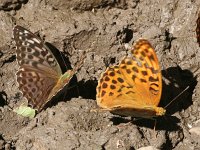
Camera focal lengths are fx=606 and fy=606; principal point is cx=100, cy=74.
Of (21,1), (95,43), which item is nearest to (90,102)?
(95,43)

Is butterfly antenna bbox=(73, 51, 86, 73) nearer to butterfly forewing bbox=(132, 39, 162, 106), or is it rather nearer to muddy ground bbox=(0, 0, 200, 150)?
muddy ground bbox=(0, 0, 200, 150)

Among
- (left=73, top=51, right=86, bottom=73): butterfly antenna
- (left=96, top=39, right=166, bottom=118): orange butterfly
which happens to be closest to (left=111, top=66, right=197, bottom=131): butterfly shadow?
(left=96, top=39, right=166, bottom=118): orange butterfly

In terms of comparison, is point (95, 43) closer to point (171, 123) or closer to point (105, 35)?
point (105, 35)

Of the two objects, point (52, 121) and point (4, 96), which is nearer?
point (52, 121)

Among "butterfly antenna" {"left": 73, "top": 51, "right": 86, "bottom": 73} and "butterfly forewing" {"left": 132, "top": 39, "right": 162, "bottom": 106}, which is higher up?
"butterfly forewing" {"left": 132, "top": 39, "right": 162, "bottom": 106}

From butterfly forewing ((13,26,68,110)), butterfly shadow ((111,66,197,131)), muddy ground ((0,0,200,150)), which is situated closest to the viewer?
muddy ground ((0,0,200,150))

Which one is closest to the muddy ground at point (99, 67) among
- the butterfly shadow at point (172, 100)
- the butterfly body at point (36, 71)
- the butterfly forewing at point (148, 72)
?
the butterfly shadow at point (172, 100)

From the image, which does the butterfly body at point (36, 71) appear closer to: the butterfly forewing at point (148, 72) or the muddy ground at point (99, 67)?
the muddy ground at point (99, 67)

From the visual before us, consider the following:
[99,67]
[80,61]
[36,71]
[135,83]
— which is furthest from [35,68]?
[135,83]
